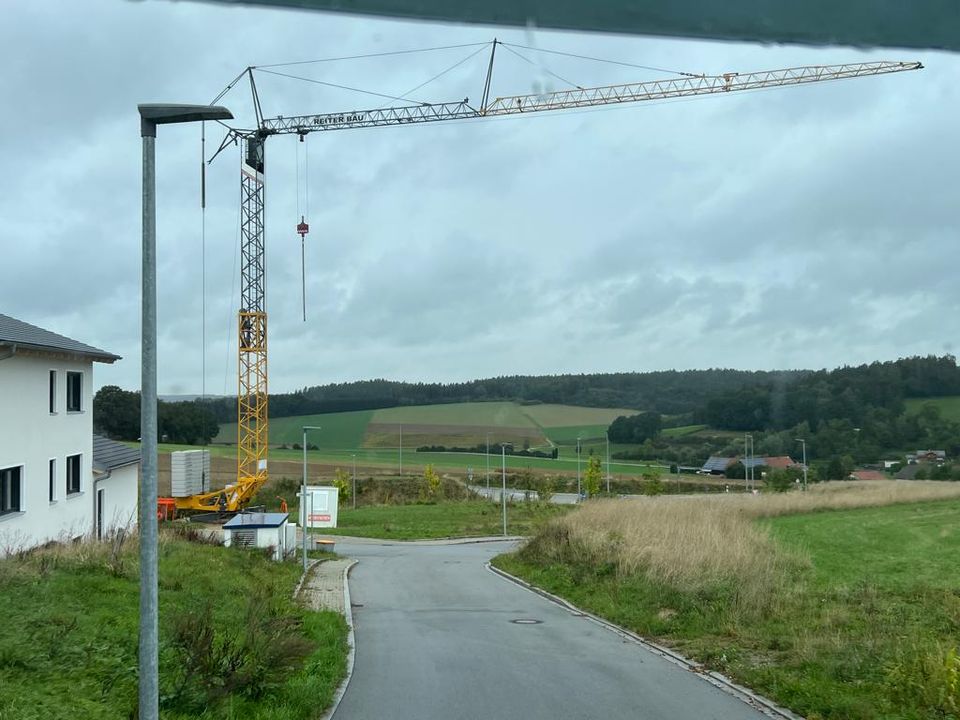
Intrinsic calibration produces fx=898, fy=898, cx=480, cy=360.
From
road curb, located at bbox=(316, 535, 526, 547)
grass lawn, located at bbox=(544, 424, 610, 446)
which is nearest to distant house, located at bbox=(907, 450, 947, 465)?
grass lawn, located at bbox=(544, 424, 610, 446)

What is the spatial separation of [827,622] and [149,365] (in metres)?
11.2

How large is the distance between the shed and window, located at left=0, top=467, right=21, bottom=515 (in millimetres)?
6692

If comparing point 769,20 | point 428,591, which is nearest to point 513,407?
point 428,591

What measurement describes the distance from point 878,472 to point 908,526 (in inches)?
954

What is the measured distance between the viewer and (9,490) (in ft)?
71.9

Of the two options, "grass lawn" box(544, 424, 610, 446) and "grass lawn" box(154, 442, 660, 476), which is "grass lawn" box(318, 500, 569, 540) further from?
"grass lawn" box(544, 424, 610, 446)

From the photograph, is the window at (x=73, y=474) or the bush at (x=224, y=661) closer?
the bush at (x=224, y=661)

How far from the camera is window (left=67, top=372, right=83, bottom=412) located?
85.5 ft

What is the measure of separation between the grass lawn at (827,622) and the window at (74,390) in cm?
1419

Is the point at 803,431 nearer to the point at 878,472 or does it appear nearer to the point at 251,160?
the point at 878,472

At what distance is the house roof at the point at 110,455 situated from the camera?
29453 millimetres

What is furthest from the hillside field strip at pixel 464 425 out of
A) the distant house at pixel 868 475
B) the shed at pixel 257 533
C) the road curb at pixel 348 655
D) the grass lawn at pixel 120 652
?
the grass lawn at pixel 120 652

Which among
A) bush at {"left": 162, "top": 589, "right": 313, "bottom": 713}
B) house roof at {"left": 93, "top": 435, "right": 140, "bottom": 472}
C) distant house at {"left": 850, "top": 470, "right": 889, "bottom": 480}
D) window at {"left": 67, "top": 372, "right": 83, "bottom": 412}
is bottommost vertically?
distant house at {"left": 850, "top": 470, "right": 889, "bottom": 480}

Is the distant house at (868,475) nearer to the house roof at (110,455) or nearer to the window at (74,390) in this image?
the house roof at (110,455)
